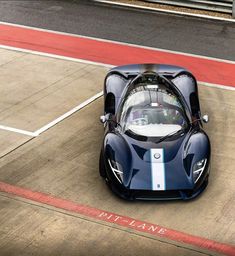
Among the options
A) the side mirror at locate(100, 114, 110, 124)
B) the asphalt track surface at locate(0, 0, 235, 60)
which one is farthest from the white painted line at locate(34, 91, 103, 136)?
the asphalt track surface at locate(0, 0, 235, 60)

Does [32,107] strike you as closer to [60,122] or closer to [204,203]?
[60,122]

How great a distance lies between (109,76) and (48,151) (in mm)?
2055

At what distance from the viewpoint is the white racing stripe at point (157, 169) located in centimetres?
974

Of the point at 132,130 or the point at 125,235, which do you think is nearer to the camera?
the point at 125,235

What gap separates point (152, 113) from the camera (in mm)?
10797

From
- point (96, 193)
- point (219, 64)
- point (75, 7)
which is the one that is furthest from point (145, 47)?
point (96, 193)

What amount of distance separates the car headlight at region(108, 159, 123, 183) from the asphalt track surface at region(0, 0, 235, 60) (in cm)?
692

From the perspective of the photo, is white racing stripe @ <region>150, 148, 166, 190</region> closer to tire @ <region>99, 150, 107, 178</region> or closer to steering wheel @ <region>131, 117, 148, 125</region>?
steering wheel @ <region>131, 117, 148, 125</region>

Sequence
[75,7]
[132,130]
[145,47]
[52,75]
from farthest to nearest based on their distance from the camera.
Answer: [75,7], [145,47], [52,75], [132,130]

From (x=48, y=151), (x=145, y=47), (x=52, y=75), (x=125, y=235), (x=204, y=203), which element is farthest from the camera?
(x=145, y=47)

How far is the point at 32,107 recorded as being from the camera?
13539 millimetres

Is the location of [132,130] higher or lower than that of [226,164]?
higher

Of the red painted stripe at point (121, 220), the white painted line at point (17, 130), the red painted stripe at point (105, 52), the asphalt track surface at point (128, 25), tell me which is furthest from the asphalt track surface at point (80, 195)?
the asphalt track surface at point (128, 25)

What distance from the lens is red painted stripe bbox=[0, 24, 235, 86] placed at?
15236mm
